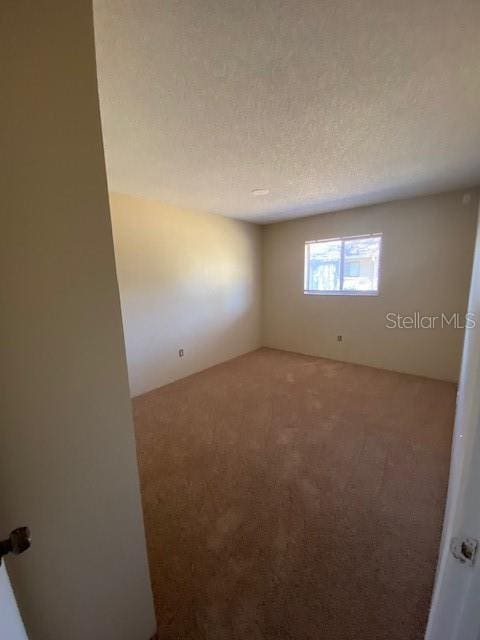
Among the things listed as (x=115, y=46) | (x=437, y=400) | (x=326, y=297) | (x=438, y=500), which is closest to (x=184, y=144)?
(x=115, y=46)

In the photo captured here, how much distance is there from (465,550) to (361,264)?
12.9 ft

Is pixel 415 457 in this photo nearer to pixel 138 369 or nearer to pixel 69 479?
pixel 69 479

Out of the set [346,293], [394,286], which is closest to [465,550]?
[394,286]

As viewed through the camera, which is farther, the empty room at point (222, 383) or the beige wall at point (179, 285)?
the beige wall at point (179, 285)

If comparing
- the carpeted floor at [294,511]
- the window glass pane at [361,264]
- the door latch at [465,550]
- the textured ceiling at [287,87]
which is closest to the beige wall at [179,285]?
the carpeted floor at [294,511]

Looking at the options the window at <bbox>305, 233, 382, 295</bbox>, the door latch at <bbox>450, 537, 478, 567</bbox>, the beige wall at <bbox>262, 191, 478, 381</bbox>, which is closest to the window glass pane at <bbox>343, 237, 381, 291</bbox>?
the window at <bbox>305, 233, 382, 295</bbox>

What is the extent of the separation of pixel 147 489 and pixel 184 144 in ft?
7.90

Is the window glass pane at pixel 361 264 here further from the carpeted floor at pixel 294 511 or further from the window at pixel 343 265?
the carpeted floor at pixel 294 511

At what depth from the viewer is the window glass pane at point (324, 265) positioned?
4.19 meters

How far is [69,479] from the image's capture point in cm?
75

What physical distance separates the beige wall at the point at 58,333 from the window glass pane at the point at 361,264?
388 centimetres

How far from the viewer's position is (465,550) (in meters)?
0.50

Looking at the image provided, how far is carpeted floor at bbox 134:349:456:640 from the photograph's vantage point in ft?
3.71

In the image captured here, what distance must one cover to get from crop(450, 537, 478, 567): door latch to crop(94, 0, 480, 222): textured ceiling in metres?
1.55
